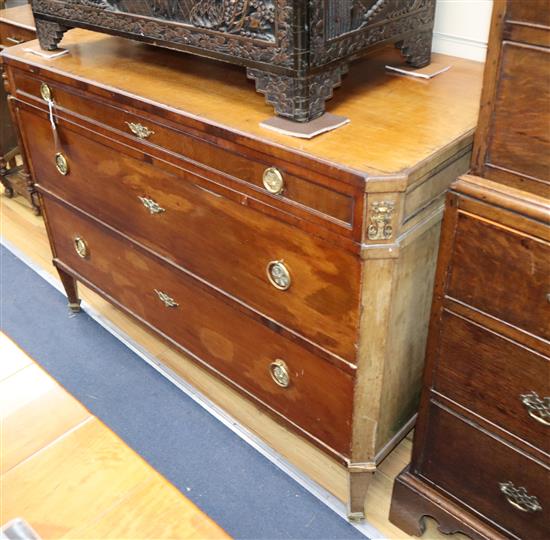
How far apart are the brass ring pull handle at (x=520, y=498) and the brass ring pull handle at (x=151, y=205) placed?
1.10 m

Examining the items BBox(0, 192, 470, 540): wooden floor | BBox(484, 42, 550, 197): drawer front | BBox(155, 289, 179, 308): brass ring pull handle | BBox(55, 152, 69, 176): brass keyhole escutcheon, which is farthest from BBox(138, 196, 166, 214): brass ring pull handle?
BBox(484, 42, 550, 197): drawer front

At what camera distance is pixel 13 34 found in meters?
2.49

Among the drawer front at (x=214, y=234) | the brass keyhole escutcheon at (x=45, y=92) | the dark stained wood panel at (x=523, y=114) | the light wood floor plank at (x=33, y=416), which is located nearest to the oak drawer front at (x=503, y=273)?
the dark stained wood panel at (x=523, y=114)

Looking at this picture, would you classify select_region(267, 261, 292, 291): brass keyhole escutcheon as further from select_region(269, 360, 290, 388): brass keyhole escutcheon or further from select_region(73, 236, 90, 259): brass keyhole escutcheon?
select_region(73, 236, 90, 259): brass keyhole escutcheon

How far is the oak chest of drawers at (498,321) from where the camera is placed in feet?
3.51

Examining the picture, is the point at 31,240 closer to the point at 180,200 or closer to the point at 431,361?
the point at 180,200

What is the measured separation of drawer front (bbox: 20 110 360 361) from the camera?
54.6 inches

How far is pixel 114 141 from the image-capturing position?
1776 millimetres

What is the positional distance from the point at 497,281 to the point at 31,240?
8.02 feet

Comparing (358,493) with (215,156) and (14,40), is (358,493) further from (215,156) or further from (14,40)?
(14,40)

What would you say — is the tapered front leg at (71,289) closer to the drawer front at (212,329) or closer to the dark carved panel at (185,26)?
the drawer front at (212,329)

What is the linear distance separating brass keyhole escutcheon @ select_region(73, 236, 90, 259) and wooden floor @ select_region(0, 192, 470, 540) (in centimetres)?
34

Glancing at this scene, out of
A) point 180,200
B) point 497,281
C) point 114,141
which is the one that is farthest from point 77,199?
point 497,281

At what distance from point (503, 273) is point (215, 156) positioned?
70 cm
